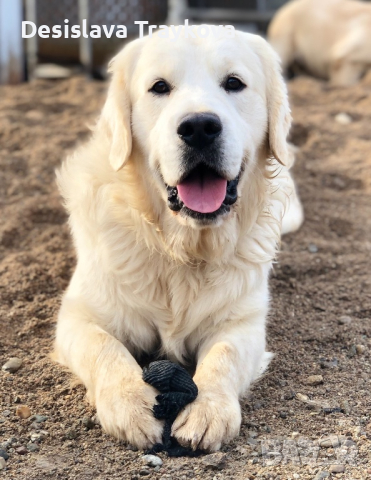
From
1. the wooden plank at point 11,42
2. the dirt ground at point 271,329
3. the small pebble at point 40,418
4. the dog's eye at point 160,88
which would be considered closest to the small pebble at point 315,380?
the dirt ground at point 271,329

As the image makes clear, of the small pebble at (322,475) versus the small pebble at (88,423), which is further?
the small pebble at (88,423)

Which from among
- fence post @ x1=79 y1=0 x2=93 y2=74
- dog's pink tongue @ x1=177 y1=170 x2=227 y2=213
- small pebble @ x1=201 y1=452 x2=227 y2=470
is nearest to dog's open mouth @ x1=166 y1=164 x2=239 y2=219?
dog's pink tongue @ x1=177 y1=170 x2=227 y2=213

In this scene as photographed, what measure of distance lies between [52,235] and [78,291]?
1.16 metres

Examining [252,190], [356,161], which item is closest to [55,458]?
[252,190]

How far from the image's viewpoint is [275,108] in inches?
112

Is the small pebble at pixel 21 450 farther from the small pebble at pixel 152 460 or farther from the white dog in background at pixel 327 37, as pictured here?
the white dog in background at pixel 327 37

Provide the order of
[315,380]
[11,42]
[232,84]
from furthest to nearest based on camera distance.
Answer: [11,42]
[232,84]
[315,380]

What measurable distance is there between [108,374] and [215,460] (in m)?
0.53

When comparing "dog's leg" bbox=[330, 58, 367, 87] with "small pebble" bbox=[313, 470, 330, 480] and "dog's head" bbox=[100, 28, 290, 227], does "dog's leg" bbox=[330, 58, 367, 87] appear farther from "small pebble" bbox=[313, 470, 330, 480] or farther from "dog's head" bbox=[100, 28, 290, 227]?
"small pebble" bbox=[313, 470, 330, 480]

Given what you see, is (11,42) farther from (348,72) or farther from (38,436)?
(38,436)

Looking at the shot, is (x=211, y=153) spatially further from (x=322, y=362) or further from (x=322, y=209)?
(x=322, y=209)

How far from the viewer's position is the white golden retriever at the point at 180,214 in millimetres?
2449

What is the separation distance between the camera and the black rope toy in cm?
209

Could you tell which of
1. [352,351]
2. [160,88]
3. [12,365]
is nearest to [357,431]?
[352,351]
